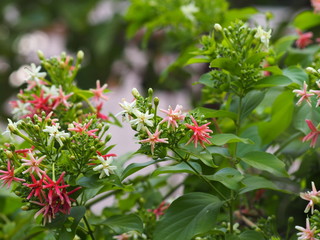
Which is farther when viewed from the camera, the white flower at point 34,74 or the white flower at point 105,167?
the white flower at point 34,74

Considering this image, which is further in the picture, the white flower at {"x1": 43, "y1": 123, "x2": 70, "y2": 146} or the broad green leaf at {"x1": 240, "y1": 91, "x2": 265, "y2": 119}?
the broad green leaf at {"x1": 240, "y1": 91, "x2": 265, "y2": 119}

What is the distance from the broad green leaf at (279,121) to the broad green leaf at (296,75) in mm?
83

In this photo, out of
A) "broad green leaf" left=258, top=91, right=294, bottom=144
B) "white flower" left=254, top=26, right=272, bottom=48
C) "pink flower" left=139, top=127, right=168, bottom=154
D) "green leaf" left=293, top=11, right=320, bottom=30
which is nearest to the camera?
"pink flower" left=139, top=127, right=168, bottom=154

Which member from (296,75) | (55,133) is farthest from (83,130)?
(296,75)

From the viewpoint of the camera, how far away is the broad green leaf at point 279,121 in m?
0.77

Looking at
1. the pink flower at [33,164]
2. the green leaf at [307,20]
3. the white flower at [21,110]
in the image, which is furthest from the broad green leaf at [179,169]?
the green leaf at [307,20]

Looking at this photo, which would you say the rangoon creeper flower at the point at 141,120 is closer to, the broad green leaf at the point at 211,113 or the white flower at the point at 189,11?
the broad green leaf at the point at 211,113

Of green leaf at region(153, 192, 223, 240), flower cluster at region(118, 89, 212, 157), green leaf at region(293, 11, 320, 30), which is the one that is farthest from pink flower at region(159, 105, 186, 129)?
green leaf at region(293, 11, 320, 30)

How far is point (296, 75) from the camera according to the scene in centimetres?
67

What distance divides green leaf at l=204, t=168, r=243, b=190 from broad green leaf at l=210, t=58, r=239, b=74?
119 mm

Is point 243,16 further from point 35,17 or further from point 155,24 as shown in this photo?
point 35,17

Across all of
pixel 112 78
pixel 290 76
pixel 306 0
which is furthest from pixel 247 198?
pixel 112 78

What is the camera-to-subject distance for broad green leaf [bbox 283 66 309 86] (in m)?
0.66

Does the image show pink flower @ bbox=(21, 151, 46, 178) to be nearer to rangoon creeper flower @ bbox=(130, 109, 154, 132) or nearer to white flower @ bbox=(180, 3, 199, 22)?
rangoon creeper flower @ bbox=(130, 109, 154, 132)
